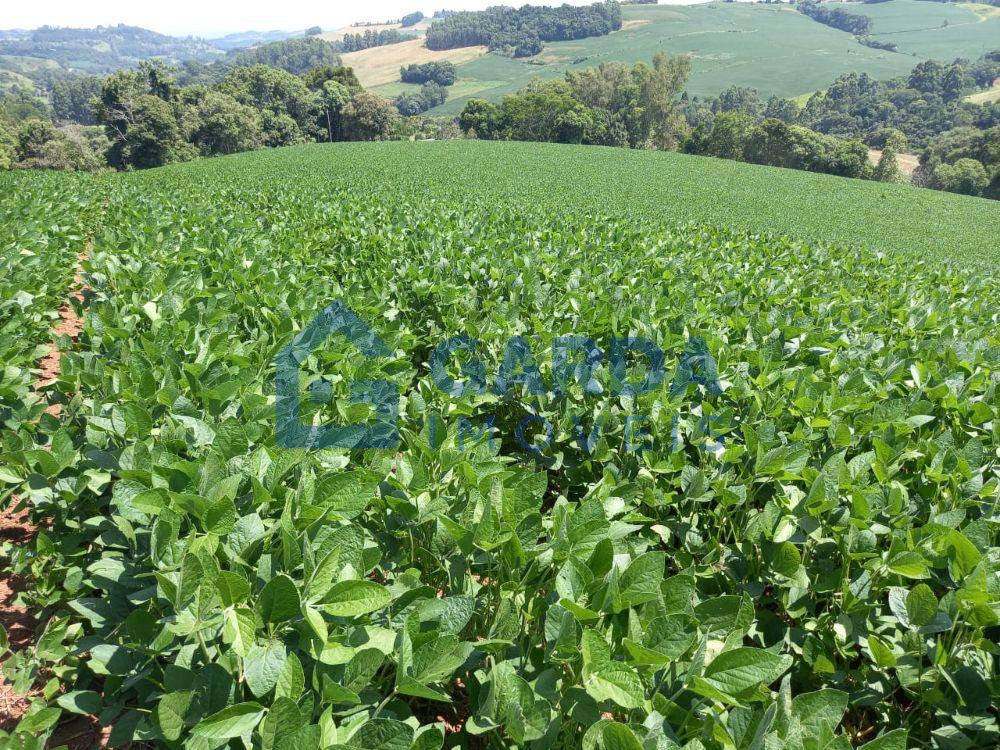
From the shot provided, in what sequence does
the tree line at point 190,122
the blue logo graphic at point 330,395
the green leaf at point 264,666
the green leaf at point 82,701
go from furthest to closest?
the tree line at point 190,122
the blue logo graphic at point 330,395
the green leaf at point 82,701
the green leaf at point 264,666

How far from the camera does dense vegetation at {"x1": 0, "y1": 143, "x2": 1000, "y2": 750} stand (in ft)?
4.60

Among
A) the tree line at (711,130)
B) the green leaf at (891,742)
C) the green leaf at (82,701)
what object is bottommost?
the green leaf at (82,701)

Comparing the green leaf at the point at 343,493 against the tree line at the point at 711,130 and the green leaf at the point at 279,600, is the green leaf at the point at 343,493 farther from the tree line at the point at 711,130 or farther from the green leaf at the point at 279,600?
the tree line at the point at 711,130

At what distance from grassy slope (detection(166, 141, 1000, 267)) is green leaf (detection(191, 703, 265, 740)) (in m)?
21.2

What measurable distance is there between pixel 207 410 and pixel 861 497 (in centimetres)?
265

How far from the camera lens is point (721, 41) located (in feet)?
600

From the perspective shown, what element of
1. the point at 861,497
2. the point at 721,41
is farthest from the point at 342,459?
the point at 721,41

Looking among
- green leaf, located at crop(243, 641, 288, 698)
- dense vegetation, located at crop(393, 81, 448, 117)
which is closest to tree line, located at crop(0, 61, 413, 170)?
dense vegetation, located at crop(393, 81, 448, 117)

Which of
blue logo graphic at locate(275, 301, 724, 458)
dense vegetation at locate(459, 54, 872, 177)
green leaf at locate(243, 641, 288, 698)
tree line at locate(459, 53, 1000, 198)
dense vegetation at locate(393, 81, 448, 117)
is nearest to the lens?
green leaf at locate(243, 641, 288, 698)

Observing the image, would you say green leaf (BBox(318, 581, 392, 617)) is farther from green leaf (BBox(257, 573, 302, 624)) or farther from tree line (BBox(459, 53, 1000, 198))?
tree line (BBox(459, 53, 1000, 198))

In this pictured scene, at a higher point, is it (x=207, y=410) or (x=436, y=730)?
(x=207, y=410)

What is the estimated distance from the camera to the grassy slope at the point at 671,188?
82.6 feet

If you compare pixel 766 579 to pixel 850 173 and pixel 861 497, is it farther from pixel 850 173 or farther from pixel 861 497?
pixel 850 173

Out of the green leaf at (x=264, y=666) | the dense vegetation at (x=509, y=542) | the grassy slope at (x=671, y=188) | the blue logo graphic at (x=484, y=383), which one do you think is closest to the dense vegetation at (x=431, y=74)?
the grassy slope at (x=671, y=188)
